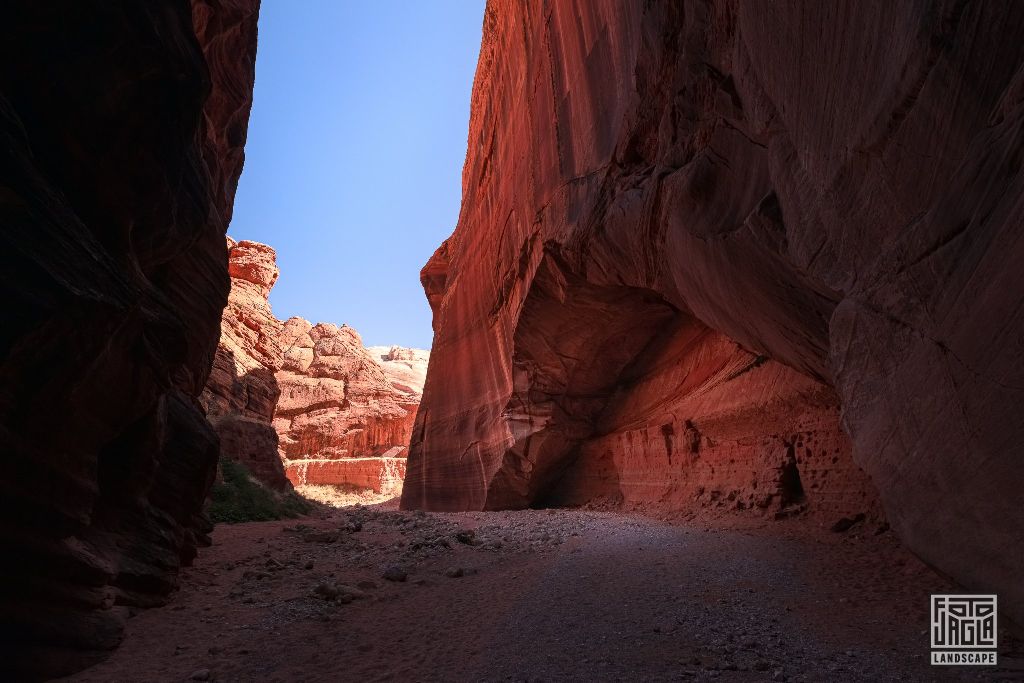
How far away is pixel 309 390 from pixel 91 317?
115 feet

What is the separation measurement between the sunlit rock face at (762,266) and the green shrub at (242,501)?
545 centimetres

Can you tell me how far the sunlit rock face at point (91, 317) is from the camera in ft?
11.1

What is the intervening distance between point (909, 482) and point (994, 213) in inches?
82.4

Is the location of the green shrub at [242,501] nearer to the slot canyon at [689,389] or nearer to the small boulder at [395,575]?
the slot canyon at [689,389]

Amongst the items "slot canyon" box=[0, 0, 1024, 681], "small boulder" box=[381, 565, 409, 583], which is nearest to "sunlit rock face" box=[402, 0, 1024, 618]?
"slot canyon" box=[0, 0, 1024, 681]

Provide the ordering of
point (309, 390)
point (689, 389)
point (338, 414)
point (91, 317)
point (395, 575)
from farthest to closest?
point (309, 390) < point (338, 414) < point (689, 389) < point (395, 575) < point (91, 317)

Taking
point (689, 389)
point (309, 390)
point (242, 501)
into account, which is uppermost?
point (309, 390)

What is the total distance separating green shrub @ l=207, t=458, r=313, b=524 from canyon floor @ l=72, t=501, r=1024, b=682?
386cm

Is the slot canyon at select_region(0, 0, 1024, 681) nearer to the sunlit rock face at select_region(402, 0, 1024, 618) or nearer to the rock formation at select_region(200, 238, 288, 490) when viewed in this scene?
the sunlit rock face at select_region(402, 0, 1024, 618)

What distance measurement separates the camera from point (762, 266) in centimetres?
568

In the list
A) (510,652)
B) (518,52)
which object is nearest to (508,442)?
(510,652)

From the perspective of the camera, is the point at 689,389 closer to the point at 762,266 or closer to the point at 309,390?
the point at 762,266

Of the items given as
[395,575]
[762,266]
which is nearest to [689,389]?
[762,266]

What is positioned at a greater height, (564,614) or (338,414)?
(338,414)
